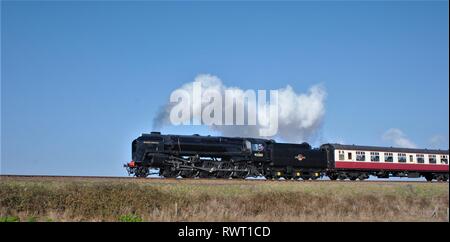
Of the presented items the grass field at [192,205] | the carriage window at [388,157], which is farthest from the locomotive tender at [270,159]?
the grass field at [192,205]

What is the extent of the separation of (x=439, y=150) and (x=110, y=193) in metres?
41.1

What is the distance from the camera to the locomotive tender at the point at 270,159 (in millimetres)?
40250

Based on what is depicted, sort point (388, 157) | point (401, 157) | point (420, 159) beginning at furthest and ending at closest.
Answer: point (420, 159) → point (401, 157) → point (388, 157)

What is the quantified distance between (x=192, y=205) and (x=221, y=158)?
19.1 metres

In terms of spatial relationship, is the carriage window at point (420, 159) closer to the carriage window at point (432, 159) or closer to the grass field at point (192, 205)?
the carriage window at point (432, 159)

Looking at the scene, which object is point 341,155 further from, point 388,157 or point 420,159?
point 420,159

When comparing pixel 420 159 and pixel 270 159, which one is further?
pixel 420 159

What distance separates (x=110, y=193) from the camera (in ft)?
75.0

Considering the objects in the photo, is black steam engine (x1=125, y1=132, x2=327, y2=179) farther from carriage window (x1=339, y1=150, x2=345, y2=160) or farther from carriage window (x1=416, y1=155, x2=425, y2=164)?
carriage window (x1=416, y1=155, x2=425, y2=164)

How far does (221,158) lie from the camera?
139ft

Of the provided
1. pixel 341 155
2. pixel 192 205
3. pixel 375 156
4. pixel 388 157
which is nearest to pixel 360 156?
pixel 375 156
